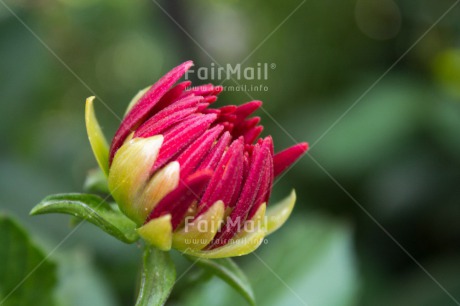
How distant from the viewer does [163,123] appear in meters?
1.28

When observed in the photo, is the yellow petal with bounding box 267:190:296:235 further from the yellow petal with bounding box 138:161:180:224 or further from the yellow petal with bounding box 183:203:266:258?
the yellow petal with bounding box 138:161:180:224

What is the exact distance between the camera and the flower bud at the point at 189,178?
122cm

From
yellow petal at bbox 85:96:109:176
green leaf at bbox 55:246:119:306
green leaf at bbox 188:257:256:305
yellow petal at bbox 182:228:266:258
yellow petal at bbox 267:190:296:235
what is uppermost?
yellow petal at bbox 85:96:109:176

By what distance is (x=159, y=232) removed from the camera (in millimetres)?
1224

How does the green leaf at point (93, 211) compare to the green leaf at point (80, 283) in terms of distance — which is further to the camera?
the green leaf at point (80, 283)

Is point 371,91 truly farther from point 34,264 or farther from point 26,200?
point 34,264

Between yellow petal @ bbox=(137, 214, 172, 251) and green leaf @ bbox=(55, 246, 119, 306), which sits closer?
yellow petal @ bbox=(137, 214, 172, 251)

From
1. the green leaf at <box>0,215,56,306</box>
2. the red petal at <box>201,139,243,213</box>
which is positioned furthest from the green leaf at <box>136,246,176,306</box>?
the green leaf at <box>0,215,56,306</box>

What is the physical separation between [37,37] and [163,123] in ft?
5.18

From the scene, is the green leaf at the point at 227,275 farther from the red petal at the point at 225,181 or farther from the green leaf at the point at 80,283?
the green leaf at the point at 80,283

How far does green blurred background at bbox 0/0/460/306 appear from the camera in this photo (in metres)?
2.07

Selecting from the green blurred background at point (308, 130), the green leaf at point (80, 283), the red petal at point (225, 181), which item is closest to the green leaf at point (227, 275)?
the red petal at point (225, 181)

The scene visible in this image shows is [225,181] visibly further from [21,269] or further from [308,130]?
[308,130]

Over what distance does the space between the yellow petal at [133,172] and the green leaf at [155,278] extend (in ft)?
0.25
